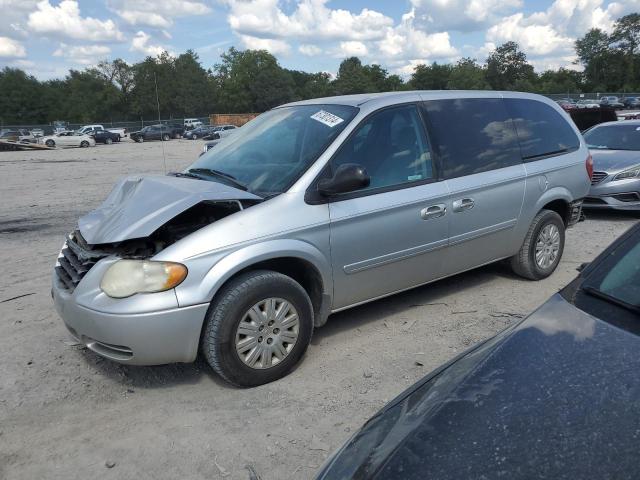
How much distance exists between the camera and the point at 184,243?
3252 mm

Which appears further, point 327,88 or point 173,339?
point 327,88

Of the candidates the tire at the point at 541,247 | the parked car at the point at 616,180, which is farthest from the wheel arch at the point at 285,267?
the parked car at the point at 616,180

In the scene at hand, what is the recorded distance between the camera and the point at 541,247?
5.47 metres

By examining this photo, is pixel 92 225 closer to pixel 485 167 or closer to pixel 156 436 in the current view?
pixel 156 436

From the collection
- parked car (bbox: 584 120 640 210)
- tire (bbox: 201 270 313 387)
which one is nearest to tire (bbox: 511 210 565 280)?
tire (bbox: 201 270 313 387)

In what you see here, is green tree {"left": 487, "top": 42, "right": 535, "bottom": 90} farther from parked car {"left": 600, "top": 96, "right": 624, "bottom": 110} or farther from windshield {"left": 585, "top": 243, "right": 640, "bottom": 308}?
windshield {"left": 585, "top": 243, "right": 640, "bottom": 308}

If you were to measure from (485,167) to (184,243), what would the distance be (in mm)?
2779

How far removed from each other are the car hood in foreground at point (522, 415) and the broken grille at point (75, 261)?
7.62 feet

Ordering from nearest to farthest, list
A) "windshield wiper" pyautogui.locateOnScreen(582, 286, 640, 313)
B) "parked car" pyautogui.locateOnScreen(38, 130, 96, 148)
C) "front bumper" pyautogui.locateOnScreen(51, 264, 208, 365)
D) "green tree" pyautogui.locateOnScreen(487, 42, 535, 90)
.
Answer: "windshield wiper" pyautogui.locateOnScreen(582, 286, 640, 313), "front bumper" pyautogui.locateOnScreen(51, 264, 208, 365), "parked car" pyautogui.locateOnScreen(38, 130, 96, 148), "green tree" pyautogui.locateOnScreen(487, 42, 535, 90)

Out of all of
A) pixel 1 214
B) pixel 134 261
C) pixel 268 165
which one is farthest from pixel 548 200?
pixel 1 214

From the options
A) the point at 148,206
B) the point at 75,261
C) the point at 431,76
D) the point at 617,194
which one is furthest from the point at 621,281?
the point at 431,76

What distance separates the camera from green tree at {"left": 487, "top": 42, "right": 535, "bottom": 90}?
114 metres

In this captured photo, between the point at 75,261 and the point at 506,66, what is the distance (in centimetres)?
12559

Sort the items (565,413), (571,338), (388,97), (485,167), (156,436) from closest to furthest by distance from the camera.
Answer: (565,413) < (571,338) < (156,436) < (388,97) < (485,167)
